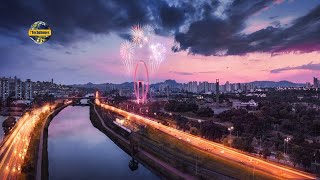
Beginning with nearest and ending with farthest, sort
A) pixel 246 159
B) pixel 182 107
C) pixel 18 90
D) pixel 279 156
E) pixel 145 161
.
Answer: pixel 246 159
pixel 279 156
pixel 145 161
pixel 182 107
pixel 18 90

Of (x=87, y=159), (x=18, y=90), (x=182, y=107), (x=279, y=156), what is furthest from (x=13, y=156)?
(x=18, y=90)

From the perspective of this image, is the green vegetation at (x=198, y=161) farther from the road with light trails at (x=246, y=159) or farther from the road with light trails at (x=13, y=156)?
the road with light trails at (x=13, y=156)

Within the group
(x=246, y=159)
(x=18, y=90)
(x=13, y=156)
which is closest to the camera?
(x=246, y=159)

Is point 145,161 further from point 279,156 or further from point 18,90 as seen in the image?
point 18,90

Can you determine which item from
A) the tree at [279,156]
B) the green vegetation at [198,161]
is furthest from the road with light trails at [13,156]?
the tree at [279,156]

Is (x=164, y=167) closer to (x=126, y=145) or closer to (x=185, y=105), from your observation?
(x=126, y=145)

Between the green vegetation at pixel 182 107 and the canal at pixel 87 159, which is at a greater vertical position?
the green vegetation at pixel 182 107

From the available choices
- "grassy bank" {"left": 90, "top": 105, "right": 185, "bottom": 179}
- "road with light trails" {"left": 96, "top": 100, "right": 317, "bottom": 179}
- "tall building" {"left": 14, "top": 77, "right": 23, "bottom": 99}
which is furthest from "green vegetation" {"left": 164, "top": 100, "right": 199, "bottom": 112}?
"tall building" {"left": 14, "top": 77, "right": 23, "bottom": 99}

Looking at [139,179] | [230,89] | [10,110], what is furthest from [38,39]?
[230,89]

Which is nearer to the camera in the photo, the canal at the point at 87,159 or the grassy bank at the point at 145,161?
the grassy bank at the point at 145,161
